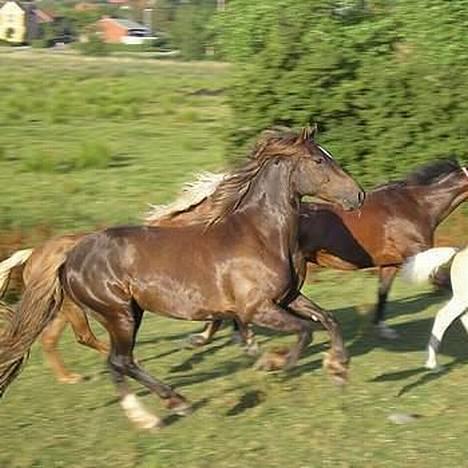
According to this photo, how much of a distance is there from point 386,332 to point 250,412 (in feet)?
9.32

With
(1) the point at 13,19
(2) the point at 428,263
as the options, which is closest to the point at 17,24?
(1) the point at 13,19

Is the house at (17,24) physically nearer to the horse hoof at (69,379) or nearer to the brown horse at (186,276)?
the horse hoof at (69,379)

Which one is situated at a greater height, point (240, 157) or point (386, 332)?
point (240, 157)

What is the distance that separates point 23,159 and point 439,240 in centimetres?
1153

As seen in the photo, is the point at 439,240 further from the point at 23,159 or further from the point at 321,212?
the point at 23,159

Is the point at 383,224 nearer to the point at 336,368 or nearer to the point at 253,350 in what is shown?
the point at 253,350

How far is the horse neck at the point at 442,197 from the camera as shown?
9969mm

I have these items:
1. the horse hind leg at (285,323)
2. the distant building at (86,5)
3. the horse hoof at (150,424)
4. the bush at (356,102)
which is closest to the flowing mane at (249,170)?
the horse hind leg at (285,323)

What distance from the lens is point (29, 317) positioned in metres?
7.09

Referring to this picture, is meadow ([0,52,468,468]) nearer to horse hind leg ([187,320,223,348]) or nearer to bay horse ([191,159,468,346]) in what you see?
horse hind leg ([187,320,223,348])

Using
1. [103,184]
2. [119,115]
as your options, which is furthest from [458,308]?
[119,115]

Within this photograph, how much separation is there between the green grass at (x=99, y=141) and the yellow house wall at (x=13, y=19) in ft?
147

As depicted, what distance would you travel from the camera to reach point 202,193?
8.95 m

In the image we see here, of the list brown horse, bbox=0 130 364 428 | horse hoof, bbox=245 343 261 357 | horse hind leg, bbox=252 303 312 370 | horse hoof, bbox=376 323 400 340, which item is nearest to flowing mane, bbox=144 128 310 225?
brown horse, bbox=0 130 364 428
